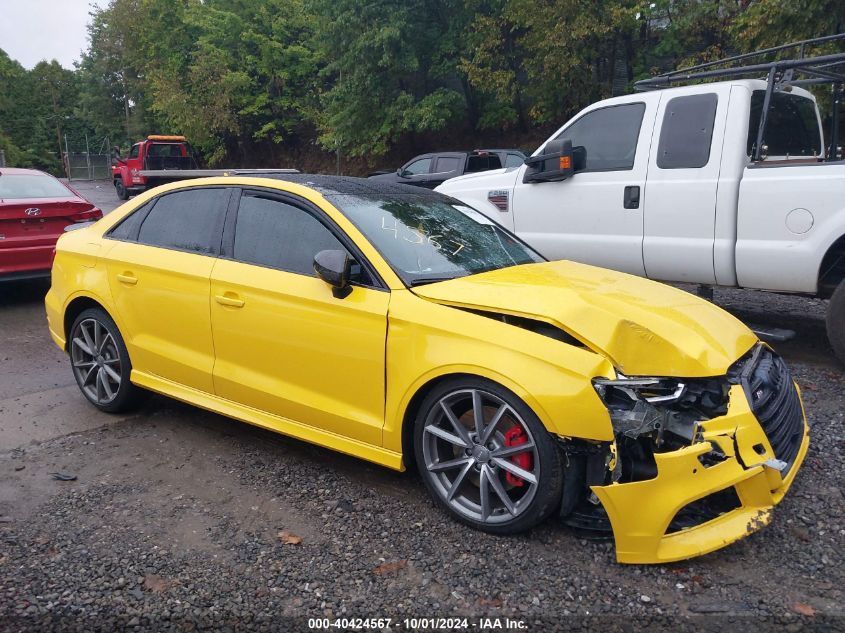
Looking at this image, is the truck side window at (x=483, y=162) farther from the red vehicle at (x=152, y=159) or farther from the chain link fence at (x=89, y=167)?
the chain link fence at (x=89, y=167)

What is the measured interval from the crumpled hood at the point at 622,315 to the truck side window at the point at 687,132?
2.40 meters

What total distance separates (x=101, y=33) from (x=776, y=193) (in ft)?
161

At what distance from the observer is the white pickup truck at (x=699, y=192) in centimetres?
527

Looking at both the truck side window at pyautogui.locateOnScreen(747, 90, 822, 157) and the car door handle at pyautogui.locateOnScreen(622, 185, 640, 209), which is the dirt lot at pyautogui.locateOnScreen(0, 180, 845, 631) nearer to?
the car door handle at pyautogui.locateOnScreen(622, 185, 640, 209)

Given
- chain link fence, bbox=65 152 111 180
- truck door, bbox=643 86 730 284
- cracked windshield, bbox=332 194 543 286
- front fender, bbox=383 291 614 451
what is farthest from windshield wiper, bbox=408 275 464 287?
chain link fence, bbox=65 152 111 180

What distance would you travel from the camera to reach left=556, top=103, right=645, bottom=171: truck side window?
629 centimetres

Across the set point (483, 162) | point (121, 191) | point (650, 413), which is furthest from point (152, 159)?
point (650, 413)

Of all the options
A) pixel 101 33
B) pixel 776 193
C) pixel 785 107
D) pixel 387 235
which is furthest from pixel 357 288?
pixel 101 33

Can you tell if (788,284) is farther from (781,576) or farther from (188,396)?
(188,396)

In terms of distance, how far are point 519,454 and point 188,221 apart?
105 inches

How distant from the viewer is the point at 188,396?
433cm

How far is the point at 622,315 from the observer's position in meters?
3.27

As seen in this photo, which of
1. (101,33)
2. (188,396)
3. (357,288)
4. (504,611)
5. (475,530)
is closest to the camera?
(504,611)

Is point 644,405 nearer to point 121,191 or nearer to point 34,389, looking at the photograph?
point 34,389
